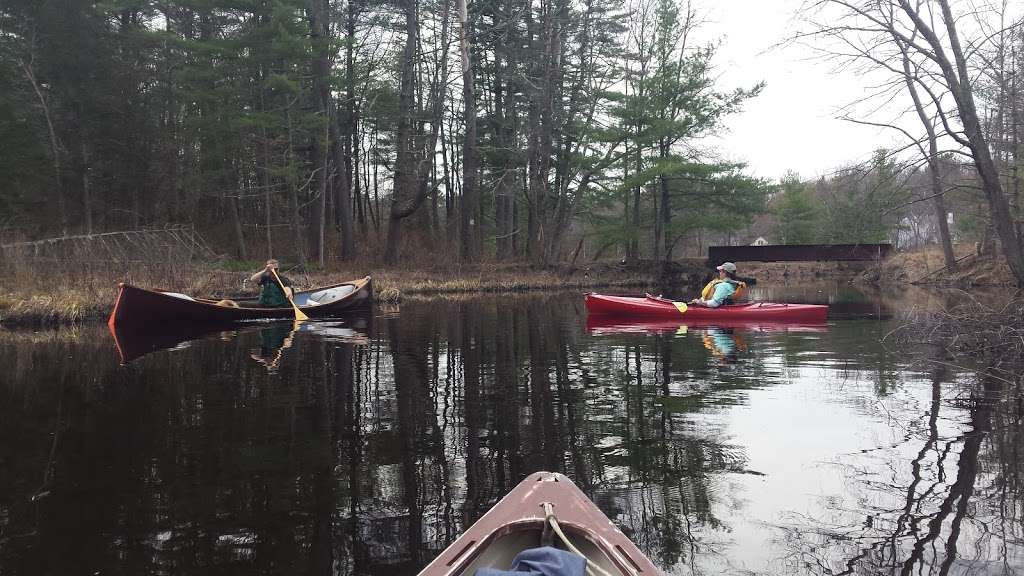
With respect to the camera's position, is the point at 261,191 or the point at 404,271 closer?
the point at 404,271

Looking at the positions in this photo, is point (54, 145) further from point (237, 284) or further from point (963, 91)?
point (963, 91)

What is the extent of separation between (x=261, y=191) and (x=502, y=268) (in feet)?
36.4

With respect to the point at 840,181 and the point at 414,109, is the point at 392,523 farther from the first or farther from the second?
the point at 414,109

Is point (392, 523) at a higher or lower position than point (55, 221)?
lower

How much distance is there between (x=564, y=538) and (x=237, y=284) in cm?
1964

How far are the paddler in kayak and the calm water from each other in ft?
15.6

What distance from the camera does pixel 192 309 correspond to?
47.6ft

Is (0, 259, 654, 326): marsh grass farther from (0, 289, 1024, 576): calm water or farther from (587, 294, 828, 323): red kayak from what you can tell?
(587, 294, 828, 323): red kayak

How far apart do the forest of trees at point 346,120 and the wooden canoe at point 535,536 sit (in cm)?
2136

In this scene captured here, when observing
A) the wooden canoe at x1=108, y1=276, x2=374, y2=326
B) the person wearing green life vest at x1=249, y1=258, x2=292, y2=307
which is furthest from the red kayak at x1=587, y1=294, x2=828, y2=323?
the person wearing green life vest at x1=249, y1=258, x2=292, y2=307

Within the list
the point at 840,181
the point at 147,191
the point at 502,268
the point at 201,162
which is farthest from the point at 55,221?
the point at 840,181

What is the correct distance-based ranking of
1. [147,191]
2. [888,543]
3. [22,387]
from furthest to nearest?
[147,191], [22,387], [888,543]

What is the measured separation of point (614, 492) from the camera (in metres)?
4.53

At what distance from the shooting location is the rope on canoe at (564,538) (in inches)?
116
